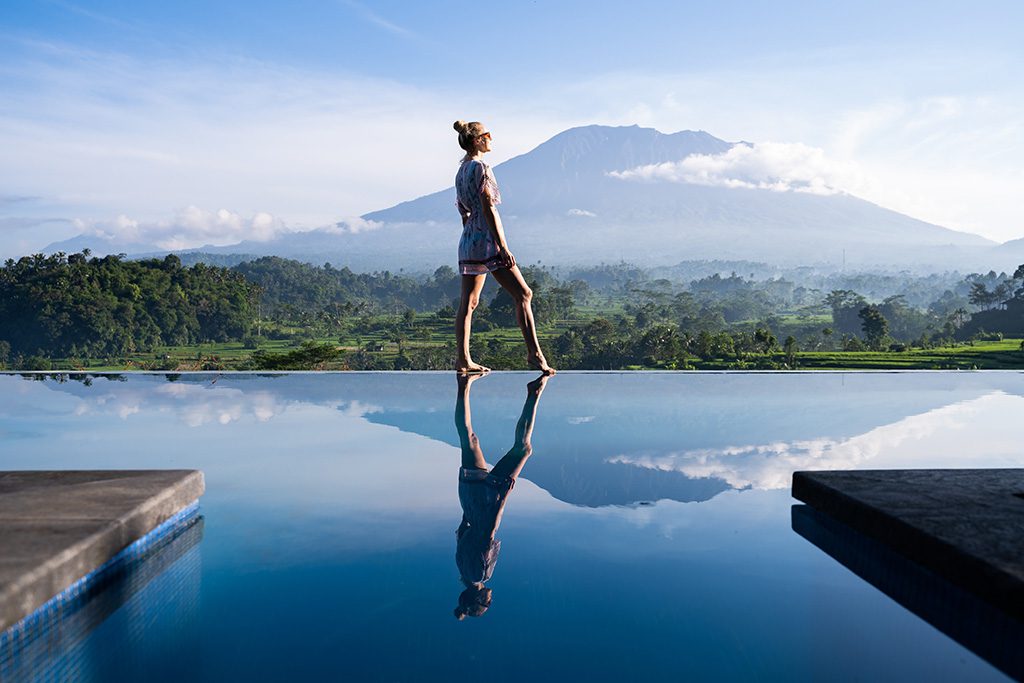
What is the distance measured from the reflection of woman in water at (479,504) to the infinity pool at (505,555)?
2 cm

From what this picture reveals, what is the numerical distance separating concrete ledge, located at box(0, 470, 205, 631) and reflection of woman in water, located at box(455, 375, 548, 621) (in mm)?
716

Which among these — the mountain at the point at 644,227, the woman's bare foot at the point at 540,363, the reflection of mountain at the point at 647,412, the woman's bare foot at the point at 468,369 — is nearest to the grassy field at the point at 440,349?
the reflection of mountain at the point at 647,412

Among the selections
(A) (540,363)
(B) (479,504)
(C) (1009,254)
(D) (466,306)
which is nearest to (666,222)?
(C) (1009,254)

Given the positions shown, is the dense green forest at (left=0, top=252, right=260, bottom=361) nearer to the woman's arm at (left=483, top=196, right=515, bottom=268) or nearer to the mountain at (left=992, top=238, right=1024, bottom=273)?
the woman's arm at (left=483, top=196, right=515, bottom=268)

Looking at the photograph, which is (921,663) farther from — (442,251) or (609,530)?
(442,251)

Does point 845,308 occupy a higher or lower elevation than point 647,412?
higher

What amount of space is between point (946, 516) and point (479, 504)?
116cm

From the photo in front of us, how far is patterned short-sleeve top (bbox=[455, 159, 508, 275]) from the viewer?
5.56 m

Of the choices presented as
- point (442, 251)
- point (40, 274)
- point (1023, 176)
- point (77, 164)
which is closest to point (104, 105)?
point (77, 164)

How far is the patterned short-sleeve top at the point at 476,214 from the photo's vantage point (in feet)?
18.2

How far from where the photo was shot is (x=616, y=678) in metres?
1.33

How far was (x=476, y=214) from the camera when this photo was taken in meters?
5.69

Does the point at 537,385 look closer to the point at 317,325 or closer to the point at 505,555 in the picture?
the point at 505,555

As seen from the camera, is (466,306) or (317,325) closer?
(466,306)
